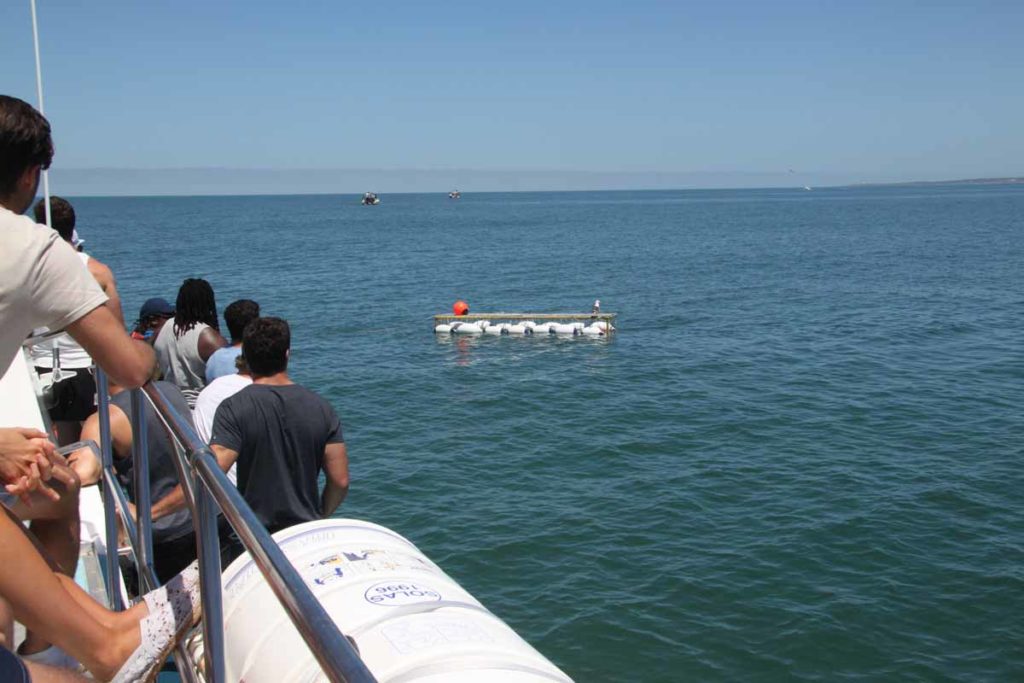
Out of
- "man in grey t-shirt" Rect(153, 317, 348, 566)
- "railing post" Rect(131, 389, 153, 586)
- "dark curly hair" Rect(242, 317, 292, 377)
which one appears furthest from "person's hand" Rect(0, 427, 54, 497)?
"dark curly hair" Rect(242, 317, 292, 377)

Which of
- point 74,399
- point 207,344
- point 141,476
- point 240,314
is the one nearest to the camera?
point 141,476

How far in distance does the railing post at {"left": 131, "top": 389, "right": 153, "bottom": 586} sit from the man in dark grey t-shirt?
A: 860 mm

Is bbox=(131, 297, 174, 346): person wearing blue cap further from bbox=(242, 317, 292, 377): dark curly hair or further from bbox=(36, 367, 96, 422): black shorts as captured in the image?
bbox=(242, 317, 292, 377): dark curly hair

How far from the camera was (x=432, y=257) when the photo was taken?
71062mm

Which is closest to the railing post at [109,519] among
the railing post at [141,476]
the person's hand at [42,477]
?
the railing post at [141,476]

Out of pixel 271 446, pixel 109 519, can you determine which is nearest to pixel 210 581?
pixel 109 519

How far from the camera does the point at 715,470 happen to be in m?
17.2

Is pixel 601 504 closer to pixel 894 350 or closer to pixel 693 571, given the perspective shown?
pixel 693 571

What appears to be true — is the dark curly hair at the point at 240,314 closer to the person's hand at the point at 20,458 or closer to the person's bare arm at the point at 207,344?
the person's bare arm at the point at 207,344

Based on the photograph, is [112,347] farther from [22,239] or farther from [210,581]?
[210,581]

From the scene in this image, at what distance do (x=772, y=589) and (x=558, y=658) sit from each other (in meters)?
3.51

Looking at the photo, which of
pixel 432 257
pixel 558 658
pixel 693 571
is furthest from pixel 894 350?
pixel 432 257

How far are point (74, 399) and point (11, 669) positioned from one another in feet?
12.7

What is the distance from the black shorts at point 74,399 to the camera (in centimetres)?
553
